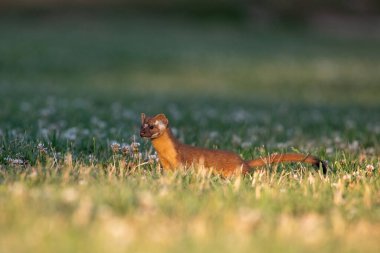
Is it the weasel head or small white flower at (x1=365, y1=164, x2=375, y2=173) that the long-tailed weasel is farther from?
small white flower at (x1=365, y1=164, x2=375, y2=173)

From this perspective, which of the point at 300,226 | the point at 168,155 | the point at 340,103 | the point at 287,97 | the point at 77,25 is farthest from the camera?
the point at 77,25

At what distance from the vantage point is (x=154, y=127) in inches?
282

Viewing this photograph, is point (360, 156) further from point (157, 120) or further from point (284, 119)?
point (284, 119)

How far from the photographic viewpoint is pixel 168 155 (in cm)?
720

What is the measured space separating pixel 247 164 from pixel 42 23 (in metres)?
35.8

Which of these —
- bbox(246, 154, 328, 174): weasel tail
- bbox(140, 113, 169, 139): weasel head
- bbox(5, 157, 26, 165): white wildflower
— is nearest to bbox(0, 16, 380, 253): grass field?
bbox(5, 157, 26, 165): white wildflower

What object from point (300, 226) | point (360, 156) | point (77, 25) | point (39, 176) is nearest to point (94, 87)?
point (360, 156)

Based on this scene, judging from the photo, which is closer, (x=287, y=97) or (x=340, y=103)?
(x=340, y=103)

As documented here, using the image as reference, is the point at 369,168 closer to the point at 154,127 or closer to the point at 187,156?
the point at 187,156

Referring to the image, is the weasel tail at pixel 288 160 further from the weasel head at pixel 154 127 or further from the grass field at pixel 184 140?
the weasel head at pixel 154 127

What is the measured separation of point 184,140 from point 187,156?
2952mm

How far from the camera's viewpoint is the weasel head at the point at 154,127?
712 centimetres

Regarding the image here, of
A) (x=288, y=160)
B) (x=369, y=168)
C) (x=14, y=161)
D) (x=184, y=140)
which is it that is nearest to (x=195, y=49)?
(x=184, y=140)

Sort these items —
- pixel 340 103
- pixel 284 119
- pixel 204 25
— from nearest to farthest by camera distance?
pixel 284 119 → pixel 340 103 → pixel 204 25
